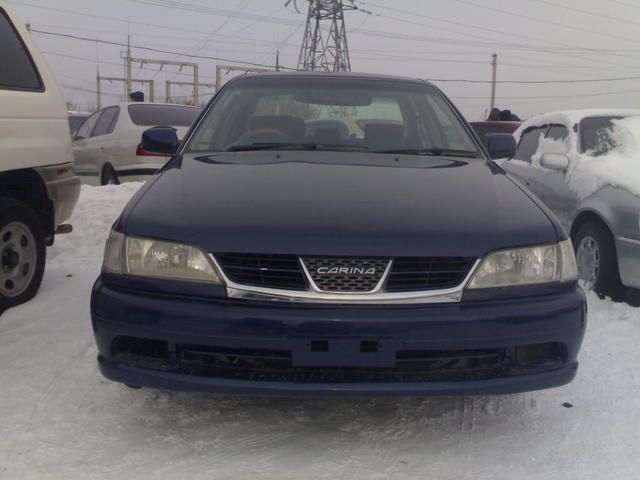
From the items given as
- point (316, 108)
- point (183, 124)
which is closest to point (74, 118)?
point (183, 124)

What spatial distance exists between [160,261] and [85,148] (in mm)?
8059

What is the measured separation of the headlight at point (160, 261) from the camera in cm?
244

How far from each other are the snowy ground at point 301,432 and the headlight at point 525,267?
2.25 feet

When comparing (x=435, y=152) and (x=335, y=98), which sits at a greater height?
(x=335, y=98)

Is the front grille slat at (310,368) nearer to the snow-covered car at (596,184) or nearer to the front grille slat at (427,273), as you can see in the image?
the front grille slat at (427,273)

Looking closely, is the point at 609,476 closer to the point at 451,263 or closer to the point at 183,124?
the point at 451,263

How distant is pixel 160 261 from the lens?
8.18ft

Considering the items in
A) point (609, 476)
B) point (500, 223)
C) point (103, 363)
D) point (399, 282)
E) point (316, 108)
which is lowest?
point (609, 476)

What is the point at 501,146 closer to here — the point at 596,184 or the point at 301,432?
the point at 596,184

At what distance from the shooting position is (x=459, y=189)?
2.90 metres

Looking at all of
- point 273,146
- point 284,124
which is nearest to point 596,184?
point 284,124

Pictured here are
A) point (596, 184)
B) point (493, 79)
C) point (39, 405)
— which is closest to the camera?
point (39, 405)

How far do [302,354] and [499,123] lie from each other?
1118cm

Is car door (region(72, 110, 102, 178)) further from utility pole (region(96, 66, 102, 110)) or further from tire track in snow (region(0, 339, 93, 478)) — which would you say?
utility pole (region(96, 66, 102, 110))
